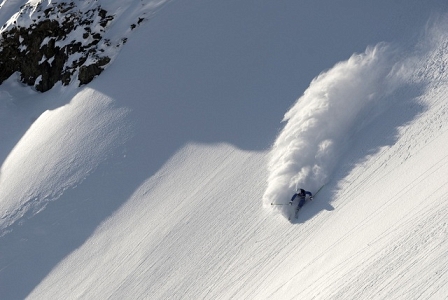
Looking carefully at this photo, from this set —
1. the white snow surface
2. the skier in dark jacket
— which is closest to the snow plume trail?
the white snow surface

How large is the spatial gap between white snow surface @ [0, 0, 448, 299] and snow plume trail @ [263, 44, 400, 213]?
56 millimetres

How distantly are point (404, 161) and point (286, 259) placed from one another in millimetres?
5330

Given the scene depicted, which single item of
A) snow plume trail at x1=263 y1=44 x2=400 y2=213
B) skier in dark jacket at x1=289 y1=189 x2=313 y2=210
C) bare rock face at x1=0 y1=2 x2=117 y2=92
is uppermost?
bare rock face at x1=0 y1=2 x2=117 y2=92

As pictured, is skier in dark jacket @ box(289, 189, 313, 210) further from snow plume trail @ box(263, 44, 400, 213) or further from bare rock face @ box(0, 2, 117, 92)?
bare rock face @ box(0, 2, 117, 92)

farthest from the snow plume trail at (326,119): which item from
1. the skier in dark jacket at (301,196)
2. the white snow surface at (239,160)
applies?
the skier in dark jacket at (301,196)

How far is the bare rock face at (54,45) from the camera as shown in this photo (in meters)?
27.0

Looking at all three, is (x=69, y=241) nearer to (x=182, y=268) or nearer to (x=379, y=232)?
(x=182, y=268)

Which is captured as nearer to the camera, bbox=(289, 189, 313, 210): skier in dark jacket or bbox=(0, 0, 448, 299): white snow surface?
bbox=(0, 0, 448, 299): white snow surface

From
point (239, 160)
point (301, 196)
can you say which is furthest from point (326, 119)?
point (239, 160)

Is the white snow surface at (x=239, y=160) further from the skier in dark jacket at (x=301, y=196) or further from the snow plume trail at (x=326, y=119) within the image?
the skier in dark jacket at (x=301, y=196)

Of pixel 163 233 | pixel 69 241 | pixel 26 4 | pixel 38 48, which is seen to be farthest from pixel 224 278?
pixel 26 4

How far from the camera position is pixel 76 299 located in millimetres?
21047

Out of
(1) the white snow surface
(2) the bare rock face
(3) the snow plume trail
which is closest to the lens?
(1) the white snow surface

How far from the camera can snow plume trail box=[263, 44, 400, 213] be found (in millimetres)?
20562
